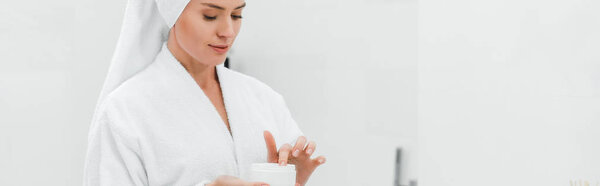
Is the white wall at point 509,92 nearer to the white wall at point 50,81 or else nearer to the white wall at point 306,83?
the white wall at point 306,83

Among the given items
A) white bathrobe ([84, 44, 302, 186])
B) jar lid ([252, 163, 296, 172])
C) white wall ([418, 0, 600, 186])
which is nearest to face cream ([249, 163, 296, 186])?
jar lid ([252, 163, 296, 172])

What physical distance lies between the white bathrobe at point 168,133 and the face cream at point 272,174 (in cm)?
11

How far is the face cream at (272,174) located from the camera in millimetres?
1018

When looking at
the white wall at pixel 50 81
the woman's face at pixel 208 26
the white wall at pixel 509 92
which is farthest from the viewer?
the white wall at pixel 50 81

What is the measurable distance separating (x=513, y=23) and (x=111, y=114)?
101 cm

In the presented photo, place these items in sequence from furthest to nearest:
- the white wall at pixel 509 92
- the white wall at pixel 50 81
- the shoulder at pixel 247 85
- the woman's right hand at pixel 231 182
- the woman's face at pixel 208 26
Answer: the white wall at pixel 50 81 → the white wall at pixel 509 92 → the shoulder at pixel 247 85 → the woman's face at pixel 208 26 → the woman's right hand at pixel 231 182

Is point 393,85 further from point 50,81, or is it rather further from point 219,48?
point 50,81

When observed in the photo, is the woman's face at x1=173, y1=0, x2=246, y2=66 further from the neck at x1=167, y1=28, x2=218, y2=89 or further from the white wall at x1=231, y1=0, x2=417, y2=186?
the white wall at x1=231, y1=0, x2=417, y2=186

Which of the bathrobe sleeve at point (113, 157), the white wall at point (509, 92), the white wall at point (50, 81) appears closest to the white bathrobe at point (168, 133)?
the bathrobe sleeve at point (113, 157)

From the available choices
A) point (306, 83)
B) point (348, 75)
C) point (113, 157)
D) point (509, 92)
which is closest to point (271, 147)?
point (113, 157)

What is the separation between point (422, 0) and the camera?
1.75 meters

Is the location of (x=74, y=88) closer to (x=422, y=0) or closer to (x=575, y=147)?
(x=422, y=0)

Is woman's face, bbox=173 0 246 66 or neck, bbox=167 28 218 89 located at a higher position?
woman's face, bbox=173 0 246 66

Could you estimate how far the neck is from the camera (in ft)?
3.93
